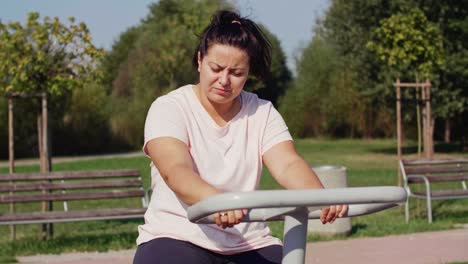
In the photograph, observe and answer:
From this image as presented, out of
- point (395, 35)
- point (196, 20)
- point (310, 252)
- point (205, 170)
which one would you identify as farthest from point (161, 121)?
point (196, 20)

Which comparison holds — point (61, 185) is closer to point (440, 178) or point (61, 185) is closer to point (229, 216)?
point (440, 178)

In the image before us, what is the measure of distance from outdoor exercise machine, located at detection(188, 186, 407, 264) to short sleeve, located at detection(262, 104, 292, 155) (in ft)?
1.86

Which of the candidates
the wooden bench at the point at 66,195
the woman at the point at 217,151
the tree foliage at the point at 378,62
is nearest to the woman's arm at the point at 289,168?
the woman at the point at 217,151

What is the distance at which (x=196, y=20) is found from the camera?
51344mm

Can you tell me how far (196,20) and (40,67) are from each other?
41272mm

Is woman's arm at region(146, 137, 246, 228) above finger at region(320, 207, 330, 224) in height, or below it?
above

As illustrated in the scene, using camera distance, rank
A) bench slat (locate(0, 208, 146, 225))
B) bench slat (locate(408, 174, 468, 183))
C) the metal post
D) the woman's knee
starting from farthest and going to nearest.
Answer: bench slat (locate(408, 174, 468, 183)), bench slat (locate(0, 208, 146, 225)), the woman's knee, the metal post

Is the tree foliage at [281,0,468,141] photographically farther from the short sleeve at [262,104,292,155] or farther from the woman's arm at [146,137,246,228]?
the woman's arm at [146,137,246,228]

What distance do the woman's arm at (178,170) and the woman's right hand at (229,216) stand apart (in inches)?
11.3

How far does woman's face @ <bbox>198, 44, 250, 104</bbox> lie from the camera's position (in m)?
2.55

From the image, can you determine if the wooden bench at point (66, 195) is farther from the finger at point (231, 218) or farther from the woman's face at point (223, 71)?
the finger at point (231, 218)

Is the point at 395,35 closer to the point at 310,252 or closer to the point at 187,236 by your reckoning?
the point at 310,252

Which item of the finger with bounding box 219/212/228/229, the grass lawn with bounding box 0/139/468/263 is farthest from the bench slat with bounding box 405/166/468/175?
the finger with bounding box 219/212/228/229

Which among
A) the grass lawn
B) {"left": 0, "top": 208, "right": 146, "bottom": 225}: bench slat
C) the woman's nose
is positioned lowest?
the grass lawn
